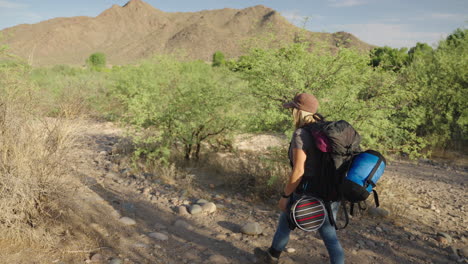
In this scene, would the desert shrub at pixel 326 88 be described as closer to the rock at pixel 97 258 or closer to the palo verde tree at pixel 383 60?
the palo verde tree at pixel 383 60

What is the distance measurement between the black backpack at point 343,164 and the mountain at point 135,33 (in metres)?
67.3

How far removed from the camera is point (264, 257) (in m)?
3.06

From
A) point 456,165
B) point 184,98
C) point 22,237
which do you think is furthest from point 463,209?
point 22,237

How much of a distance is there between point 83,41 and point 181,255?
12010cm

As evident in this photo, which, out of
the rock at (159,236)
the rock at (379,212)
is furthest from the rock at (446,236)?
the rock at (159,236)

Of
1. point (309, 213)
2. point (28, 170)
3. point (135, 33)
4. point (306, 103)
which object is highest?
point (135, 33)

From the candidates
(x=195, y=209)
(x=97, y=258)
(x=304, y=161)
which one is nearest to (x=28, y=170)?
(x=97, y=258)

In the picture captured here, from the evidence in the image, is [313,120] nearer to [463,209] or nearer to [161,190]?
[161,190]

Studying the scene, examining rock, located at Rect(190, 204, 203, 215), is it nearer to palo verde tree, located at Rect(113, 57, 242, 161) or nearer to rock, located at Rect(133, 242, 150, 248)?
rock, located at Rect(133, 242, 150, 248)

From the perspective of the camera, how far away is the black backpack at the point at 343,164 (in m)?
2.35

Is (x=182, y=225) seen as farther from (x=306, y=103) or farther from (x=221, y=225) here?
(x=306, y=103)

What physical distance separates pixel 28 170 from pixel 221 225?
2.16 metres

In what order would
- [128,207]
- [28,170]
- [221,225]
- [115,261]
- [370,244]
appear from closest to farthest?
[115,261], [28,170], [370,244], [221,225], [128,207]

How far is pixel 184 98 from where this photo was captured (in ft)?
20.8
